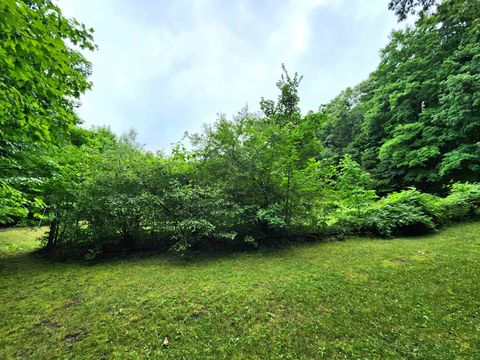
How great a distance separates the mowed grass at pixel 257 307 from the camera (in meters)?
1.98

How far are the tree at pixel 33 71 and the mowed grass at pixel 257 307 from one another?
5.06 feet

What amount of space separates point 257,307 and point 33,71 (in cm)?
375

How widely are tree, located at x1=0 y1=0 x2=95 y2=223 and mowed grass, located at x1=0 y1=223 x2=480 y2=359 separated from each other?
5.06 ft

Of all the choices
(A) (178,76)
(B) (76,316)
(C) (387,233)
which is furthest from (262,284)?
(A) (178,76)

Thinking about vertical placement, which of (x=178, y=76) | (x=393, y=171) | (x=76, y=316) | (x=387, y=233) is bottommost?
(x=76, y=316)

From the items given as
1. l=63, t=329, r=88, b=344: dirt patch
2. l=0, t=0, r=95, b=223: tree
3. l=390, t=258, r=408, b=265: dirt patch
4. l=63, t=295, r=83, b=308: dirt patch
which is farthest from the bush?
l=0, t=0, r=95, b=223: tree

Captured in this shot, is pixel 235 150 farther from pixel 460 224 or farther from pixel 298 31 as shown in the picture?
pixel 298 31

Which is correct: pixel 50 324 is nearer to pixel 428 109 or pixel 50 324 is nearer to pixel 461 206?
pixel 461 206

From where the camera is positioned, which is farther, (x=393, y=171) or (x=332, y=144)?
(x=332, y=144)

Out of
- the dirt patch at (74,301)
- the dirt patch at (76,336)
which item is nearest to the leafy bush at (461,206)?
the dirt patch at (76,336)

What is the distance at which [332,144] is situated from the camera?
67.7 ft

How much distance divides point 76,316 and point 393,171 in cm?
1590

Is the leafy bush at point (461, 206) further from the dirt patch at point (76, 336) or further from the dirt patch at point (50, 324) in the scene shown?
the dirt patch at point (50, 324)

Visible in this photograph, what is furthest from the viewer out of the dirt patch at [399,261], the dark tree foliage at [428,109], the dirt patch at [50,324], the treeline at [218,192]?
the dark tree foliage at [428,109]
